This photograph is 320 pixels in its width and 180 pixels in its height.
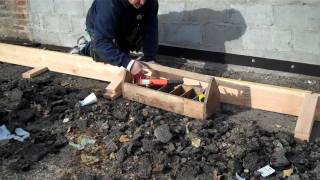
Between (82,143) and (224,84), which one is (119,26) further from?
(82,143)

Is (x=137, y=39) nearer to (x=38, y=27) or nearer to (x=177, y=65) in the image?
(x=177, y=65)

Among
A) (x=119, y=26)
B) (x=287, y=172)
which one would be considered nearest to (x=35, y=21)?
(x=119, y=26)

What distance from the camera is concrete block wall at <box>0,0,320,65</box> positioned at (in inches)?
168

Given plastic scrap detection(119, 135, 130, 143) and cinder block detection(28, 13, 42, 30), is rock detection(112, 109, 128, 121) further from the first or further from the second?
cinder block detection(28, 13, 42, 30)

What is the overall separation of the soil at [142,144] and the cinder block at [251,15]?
1053 millimetres

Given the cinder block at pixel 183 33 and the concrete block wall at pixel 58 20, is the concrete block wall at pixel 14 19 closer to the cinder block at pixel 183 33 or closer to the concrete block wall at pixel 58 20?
the concrete block wall at pixel 58 20

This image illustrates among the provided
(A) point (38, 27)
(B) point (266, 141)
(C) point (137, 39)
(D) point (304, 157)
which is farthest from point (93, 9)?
(D) point (304, 157)

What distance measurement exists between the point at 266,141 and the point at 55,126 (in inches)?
78.4

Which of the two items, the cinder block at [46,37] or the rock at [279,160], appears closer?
the rock at [279,160]

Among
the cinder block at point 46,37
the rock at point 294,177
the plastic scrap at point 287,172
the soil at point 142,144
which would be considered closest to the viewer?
the rock at point 294,177

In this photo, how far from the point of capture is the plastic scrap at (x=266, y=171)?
3088mm

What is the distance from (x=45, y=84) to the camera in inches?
193

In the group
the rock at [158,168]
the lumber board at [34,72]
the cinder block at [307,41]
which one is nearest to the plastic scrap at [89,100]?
the lumber board at [34,72]

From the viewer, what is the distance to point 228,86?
412cm
